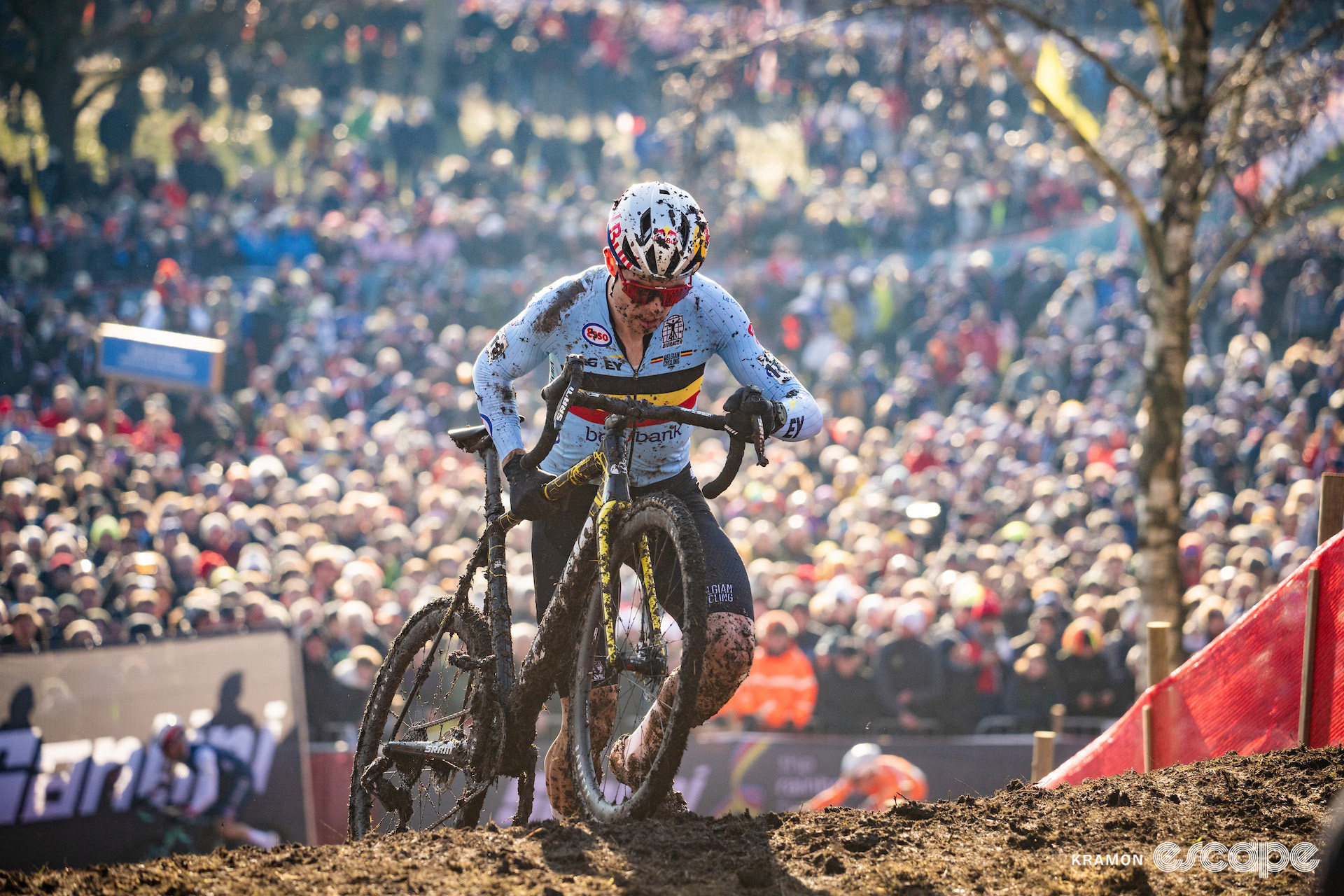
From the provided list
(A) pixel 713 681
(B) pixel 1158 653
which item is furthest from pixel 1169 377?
(A) pixel 713 681

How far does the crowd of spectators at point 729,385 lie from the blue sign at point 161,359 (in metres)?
0.66

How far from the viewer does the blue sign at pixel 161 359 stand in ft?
46.0

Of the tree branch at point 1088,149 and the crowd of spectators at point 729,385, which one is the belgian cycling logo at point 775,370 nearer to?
the crowd of spectators at point 729,385

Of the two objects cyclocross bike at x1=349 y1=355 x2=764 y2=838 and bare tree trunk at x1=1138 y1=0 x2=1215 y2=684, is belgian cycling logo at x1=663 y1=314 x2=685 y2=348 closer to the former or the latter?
cyclocross bike at x1=349 y1=355 x2=764 y2=838

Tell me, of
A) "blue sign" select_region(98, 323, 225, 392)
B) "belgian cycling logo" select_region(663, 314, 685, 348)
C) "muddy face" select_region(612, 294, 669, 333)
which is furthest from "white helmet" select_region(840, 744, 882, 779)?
"blue sign" select_region(98, 323, 225, 392)

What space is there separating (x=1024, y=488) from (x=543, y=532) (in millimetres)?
9708

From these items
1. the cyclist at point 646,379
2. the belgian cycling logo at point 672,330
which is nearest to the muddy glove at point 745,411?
the cyclist at point 646,379

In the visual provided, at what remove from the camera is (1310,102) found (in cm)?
848

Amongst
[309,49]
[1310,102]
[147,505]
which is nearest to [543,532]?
[1310,102]

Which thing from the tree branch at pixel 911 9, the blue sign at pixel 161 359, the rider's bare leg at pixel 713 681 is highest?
the tree branch at pixel 911 9

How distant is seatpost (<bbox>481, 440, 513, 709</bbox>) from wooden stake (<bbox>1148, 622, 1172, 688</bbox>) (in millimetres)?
3569

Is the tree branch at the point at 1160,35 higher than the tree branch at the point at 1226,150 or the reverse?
higher

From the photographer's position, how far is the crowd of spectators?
10.4 m

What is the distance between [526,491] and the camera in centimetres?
→ 498
